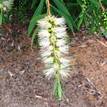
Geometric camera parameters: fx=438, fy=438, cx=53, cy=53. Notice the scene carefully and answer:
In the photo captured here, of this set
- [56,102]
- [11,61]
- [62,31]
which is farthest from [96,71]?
[62,31]

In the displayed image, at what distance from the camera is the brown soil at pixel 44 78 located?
11.1 feet

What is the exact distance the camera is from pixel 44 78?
11.5 feet

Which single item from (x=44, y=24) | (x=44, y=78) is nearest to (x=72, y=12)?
(x=44, y=78)

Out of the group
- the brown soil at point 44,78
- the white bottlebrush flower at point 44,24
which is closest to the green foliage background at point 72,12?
the brown soil at point 44,78

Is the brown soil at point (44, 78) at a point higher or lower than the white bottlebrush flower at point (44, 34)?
lower

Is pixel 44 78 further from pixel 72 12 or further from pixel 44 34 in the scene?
pixel 44 34

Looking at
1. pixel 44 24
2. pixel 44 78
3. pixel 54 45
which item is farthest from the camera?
pixel 44 78

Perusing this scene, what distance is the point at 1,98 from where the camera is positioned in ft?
11.2

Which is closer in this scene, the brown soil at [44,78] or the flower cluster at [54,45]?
the flower cluster at [54,45]

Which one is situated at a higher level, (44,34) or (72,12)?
(44,34)

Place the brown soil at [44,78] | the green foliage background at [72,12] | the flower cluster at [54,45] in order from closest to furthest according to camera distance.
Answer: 1. the flower cluster at [54,45]
2. the green foliage background at [72,12]
3. the brown soil at [44,78]

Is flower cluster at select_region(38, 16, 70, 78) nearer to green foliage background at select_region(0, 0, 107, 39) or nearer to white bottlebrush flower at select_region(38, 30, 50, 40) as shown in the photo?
white bottlebrush flower at select_region(38, 30, 50, 40)

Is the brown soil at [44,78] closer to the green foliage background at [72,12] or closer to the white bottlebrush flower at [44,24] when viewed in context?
the green foliage background at [72,12]

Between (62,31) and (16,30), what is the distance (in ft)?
5.28
